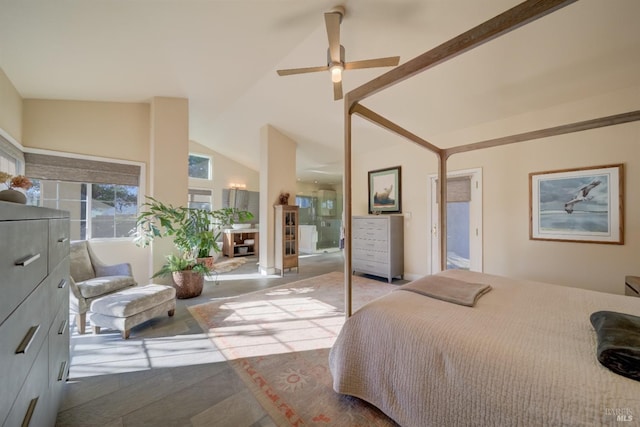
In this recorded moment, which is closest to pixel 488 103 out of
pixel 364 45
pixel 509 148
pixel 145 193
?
pixel 509 148

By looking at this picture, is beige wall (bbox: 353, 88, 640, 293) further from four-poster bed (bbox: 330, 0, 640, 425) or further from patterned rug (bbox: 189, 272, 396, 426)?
patterned rug (bbox: 189, 272, 396, 426)

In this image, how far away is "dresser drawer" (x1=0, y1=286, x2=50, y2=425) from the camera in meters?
0.67

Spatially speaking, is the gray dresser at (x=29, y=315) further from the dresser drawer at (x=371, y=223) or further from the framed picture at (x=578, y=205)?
the framed picture at (x=578, y=205)

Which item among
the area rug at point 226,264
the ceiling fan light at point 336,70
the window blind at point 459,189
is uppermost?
the ceiling fan light at point 336,70

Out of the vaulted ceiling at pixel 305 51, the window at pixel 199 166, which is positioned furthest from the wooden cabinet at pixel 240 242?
the vaulted ceiling at pixel 305 51

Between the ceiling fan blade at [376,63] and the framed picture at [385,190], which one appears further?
the framed picture at [385,190]

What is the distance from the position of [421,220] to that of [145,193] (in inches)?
187

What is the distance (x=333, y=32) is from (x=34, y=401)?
8.92 ft

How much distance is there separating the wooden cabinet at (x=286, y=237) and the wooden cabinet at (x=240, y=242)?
7.61 ft

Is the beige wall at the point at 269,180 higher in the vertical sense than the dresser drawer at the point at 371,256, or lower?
higher

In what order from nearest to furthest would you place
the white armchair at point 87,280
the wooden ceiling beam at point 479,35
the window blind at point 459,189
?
the wooden ceiling beam at point 479,35, the white armchair at point 87,280, the window blind at point 459,189

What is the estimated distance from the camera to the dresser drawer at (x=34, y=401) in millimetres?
750

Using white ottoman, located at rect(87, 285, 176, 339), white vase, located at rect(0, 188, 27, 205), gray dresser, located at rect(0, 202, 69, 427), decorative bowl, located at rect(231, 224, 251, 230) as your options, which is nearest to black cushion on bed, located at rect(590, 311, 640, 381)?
gray dresser, located at rect(0, 202, 69, 427)

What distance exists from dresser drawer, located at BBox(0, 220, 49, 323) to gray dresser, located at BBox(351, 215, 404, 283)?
4.08m
